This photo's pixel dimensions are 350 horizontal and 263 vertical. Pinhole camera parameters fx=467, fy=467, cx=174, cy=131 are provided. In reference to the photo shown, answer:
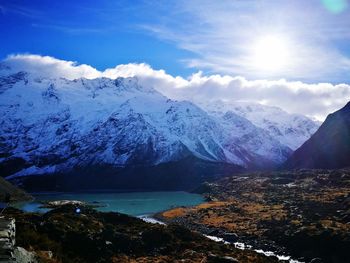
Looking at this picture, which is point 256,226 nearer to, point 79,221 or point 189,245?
point 189,245

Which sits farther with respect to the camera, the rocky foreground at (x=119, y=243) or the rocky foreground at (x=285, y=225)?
the rocky foreground at (x=285, y=225)

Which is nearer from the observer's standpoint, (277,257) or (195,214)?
(277,257)

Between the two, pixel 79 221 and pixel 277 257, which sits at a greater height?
pixel 79 221

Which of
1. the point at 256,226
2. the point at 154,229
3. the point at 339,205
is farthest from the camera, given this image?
the point at 339,205

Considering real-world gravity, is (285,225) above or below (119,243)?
below

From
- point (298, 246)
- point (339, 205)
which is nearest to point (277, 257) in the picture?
point (298, 246)

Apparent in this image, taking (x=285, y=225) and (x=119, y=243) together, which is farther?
(x=285, y=225)

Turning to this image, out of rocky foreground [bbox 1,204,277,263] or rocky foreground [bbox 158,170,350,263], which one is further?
rocky foreground [bbox 158,170,350,263]

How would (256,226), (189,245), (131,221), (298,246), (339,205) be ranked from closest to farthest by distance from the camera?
(189,245) < (298,246) < (131,221) < (256,226) < (339,205)
